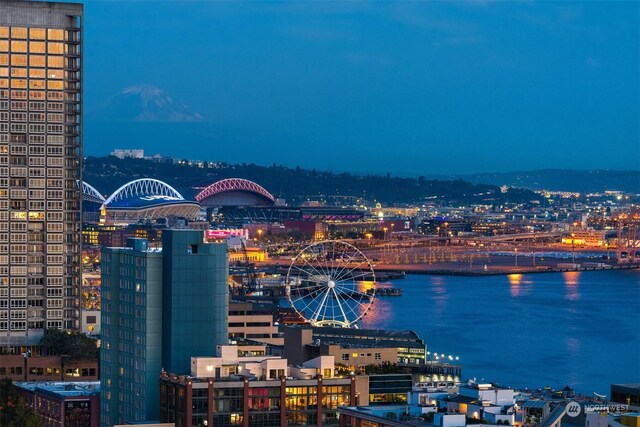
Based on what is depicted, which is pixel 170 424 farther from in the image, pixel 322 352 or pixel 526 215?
pixel 526 215

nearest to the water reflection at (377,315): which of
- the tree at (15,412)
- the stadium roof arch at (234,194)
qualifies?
the tree at (15,412)

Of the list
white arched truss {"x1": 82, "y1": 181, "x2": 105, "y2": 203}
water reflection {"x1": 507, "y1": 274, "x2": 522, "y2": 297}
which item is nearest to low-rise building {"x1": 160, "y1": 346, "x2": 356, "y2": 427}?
water reflection {"x1": 507, "y1": 274, "x2": 522, "y2": 297}

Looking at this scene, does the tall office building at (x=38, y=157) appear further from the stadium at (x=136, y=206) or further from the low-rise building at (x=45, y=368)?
the stadium at (x=136, y=206)

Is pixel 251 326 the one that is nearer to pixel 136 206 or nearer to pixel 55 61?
pixel 55 61

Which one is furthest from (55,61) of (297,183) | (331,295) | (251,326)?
(297,183)

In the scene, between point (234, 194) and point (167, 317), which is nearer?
point (167, 317)

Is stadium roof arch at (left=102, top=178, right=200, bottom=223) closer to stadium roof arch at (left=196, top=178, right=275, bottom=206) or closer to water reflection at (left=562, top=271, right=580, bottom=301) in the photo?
stadium roof arch at (left=196, top=178, right=275, bottom=206)
